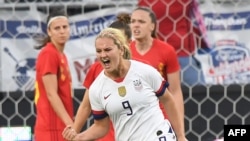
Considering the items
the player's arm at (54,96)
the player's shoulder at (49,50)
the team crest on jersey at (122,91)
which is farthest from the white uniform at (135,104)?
the player's shoulder at (49,50)

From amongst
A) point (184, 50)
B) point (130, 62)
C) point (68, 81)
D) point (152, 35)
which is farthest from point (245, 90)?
point (130, 62)

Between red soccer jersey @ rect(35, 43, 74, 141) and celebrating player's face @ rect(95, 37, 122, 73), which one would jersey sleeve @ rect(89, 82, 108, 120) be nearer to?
celebrating player's face @ rect(95, 37, 122, 73)

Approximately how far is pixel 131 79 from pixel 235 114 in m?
1.76

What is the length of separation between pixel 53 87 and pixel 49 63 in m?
0.13

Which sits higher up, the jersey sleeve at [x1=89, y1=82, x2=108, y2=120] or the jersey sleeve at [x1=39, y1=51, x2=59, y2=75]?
the jersey sleeve at [x1=39, y1=51, x2=59, y2=75]

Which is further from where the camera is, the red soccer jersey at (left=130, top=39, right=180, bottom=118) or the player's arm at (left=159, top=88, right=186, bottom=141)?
the red soccer jersey at (left=130, top=39, right=180, bottom=118)

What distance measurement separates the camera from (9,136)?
4969 mm

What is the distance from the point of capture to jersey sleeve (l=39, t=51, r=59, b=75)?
4.55 meters

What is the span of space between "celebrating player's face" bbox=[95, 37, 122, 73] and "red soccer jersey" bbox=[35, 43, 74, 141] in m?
0.82

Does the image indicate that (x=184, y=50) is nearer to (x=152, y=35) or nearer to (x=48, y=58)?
(x=152, y=35)

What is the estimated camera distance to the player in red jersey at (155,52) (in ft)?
15.1

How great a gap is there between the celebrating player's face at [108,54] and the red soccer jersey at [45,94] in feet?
2.70

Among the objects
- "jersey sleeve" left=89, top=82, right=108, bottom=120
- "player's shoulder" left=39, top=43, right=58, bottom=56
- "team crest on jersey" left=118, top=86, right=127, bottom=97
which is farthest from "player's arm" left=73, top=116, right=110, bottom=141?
"player's shoulder" left=39, top=43, right=58, bottom=56

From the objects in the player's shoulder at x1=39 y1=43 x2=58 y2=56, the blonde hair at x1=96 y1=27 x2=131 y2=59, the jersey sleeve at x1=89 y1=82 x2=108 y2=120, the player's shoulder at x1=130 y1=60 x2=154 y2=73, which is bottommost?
the jersey sleeve at x1=89 y1=82 x2=108 y2=120
